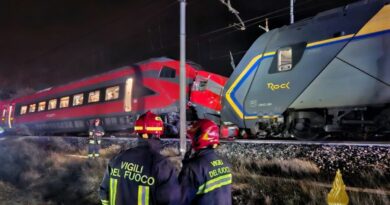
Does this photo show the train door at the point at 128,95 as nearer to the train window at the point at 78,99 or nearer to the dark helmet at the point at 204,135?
the train window at the point at 78,99

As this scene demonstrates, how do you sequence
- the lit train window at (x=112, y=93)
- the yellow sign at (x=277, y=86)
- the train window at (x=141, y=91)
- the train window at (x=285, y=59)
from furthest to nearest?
the lit train window at (x=112, y=93), the train window at (x=141, y=91), the train window at (x=285, y=59), the yellow sign at (x=277, y=86)

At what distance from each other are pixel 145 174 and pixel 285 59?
746 centimetres

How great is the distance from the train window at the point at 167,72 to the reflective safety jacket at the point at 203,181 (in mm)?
12624

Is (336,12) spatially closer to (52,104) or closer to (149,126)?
(149,126)

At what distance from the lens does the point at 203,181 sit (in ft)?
10.4

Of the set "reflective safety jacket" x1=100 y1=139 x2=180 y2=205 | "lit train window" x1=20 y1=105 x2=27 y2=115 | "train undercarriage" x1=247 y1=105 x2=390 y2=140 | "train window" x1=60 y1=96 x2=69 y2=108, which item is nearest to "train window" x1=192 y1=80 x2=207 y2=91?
"train undercarriage" x1=247 y1=105 x2=390 y2=140

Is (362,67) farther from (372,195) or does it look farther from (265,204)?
(265,204)

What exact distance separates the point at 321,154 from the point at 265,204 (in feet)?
7.83

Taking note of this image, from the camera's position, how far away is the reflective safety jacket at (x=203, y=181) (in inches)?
124

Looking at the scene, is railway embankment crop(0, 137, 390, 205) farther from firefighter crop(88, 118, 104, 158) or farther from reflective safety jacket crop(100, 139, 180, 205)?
reflective safety jacket crop(100, 139, 180, 205)

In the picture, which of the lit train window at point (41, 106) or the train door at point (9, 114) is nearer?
the lit train window at point (41, 106)

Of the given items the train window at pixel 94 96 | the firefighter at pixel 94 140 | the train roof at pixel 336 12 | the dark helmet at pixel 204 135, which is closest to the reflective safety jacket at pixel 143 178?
the dark helmet at pixel 204 135

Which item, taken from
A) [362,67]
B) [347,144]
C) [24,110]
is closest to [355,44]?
[362,67]

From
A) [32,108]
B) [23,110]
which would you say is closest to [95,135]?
[32,108]
